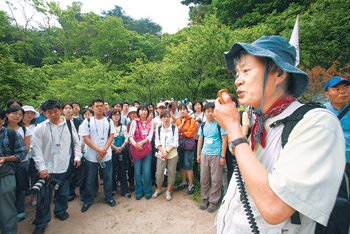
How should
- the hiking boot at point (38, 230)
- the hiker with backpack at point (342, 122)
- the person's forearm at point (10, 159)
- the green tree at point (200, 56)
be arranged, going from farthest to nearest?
the green tree at point (200, 56) < the hiking boot at point (38, 230) < the person's forearm at point (10, 159) < the hiker with backpack at point (342, 122)

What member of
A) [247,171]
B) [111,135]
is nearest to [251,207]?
[247,171]

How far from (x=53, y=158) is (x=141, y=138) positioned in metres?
2.01

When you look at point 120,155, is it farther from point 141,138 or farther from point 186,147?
point 186,147

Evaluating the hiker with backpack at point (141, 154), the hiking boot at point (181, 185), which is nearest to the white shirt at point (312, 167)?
the hiker with backpack at point (141, 154)

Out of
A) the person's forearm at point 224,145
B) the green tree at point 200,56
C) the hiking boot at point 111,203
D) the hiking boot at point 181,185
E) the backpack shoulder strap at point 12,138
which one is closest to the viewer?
the backpack shoulder strap at point 12,138

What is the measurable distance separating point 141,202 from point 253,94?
14.3 ft

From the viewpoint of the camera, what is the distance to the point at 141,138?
4.45 meters

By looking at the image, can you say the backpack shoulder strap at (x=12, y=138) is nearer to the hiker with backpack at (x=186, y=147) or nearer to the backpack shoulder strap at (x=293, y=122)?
the hiker with backpack at (x=186, y=147)

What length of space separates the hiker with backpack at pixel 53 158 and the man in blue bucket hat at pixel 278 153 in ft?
11.9

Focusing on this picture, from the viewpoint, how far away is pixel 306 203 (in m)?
0.72

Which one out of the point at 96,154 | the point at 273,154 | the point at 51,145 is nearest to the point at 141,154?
the point at 96,154

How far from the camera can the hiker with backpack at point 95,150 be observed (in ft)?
13.0

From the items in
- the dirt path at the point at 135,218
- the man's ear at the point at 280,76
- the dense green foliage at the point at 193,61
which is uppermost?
the dense green foliage at the point at 193,61

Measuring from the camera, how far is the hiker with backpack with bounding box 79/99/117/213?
396 cm
